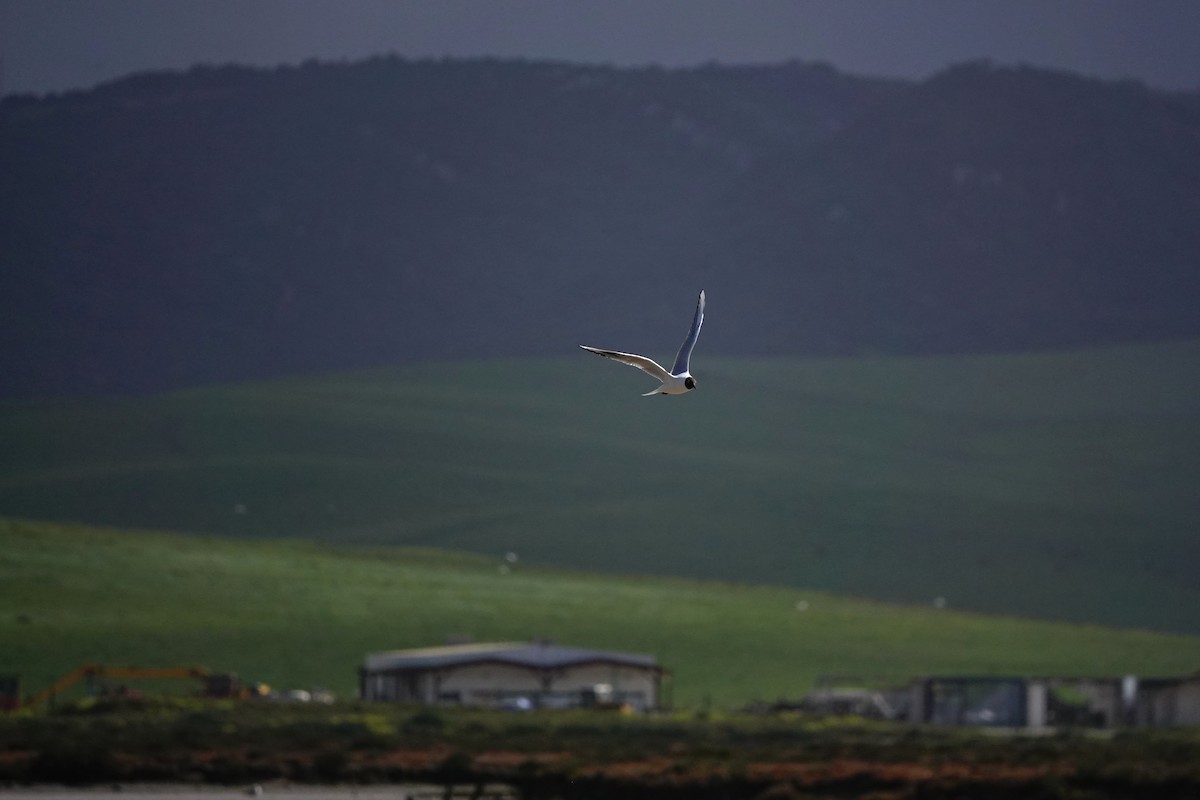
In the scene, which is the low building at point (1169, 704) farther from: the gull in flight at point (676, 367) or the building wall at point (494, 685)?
the gull in flight at point (676, 367)

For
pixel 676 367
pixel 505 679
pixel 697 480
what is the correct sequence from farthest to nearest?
pixel 697 480 → pixel 505 679 → pixel 676 367

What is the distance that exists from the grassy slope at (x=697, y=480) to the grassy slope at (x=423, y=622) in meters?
11.6

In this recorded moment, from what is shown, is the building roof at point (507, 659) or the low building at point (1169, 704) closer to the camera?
the low building at point (1169, 704)

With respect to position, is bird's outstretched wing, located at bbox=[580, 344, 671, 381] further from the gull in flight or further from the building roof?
the building roof

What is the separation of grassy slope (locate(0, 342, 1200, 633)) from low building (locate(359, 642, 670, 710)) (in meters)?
46.6

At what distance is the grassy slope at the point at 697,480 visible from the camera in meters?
122

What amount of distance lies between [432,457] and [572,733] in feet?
326

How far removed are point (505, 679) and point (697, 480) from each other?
78417 millimetres

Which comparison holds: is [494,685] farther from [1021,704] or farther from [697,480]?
[697,480]

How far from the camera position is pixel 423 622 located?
3656 inches

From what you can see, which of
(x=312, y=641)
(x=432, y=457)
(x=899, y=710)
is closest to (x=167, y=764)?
(x=899, y=710)

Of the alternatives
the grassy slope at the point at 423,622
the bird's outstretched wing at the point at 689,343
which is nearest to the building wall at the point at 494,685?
the grassy slope at the point at 423,622

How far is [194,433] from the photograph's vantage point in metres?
156

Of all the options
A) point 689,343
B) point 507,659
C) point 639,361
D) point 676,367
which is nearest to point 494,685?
point 507,659
